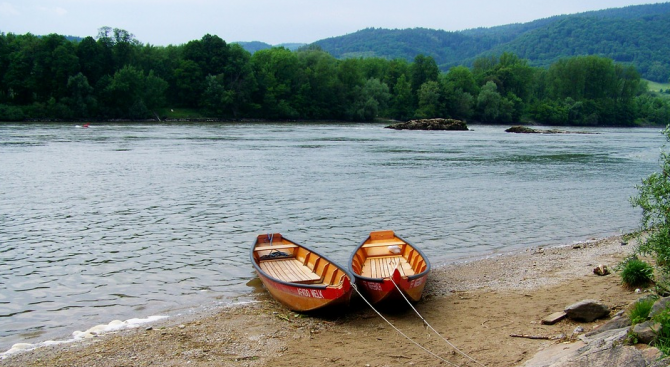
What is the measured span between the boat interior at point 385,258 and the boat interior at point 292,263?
25.9 inches

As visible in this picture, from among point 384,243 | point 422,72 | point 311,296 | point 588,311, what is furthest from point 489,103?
point 311,296

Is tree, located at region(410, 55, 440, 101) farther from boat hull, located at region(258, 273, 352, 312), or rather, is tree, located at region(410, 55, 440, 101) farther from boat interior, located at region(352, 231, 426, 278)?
boat hull, located at region(258, 273, 352, 312)

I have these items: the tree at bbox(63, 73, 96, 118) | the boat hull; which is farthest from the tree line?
the boat hull

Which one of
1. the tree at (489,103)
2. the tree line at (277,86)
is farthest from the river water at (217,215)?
the tree at (489,103)

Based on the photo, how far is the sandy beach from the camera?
847 centimetres

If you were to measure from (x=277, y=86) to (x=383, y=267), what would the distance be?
113m

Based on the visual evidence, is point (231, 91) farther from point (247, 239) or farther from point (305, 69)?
point (247, 239)

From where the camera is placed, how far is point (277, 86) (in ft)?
402

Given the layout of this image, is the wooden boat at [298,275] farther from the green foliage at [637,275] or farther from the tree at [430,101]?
the tree at [430,101]

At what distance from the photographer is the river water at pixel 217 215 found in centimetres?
1215

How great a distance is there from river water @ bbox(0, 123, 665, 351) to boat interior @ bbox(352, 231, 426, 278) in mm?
1427

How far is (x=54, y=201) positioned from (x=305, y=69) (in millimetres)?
112323

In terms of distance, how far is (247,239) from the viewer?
1695 centimetres

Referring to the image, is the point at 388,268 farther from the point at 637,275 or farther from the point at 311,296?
the point at 637,275
